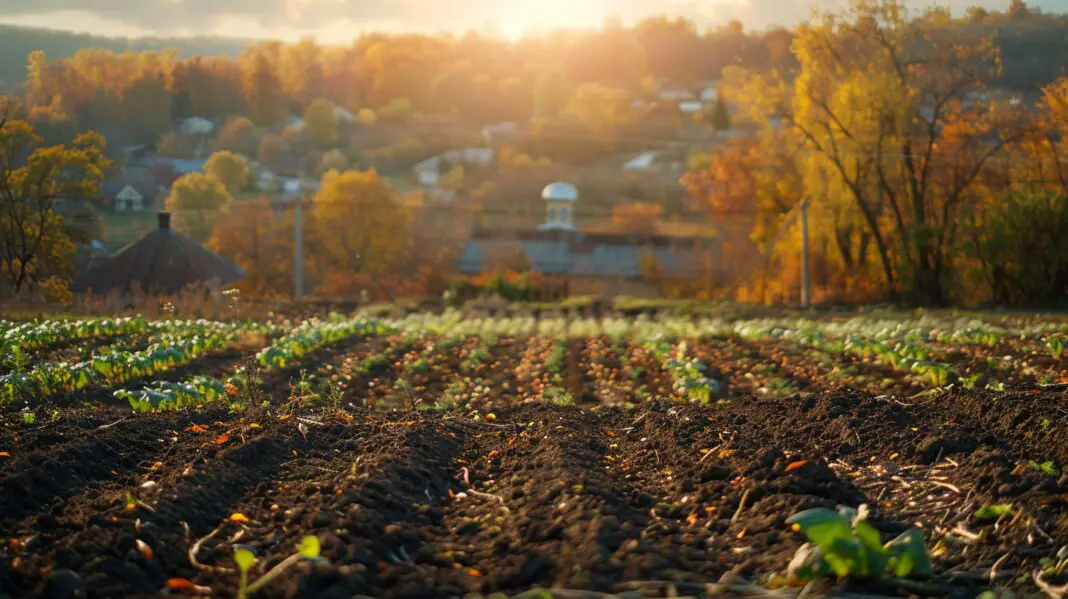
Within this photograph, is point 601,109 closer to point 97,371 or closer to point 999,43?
point 999,43

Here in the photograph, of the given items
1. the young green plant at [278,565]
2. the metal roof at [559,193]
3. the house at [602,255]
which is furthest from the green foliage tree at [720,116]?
the young green plant at [278,565]

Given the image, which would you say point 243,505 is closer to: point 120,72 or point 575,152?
point 120,72

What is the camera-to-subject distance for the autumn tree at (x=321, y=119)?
246 ft

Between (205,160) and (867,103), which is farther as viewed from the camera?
(205,160)

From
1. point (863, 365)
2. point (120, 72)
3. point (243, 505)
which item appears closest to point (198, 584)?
point (243, 505)

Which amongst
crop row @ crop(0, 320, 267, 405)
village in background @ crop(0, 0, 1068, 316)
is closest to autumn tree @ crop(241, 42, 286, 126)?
village in background @ crop(0, 0, 1068, 316)

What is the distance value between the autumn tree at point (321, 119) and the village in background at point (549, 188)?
17 cm

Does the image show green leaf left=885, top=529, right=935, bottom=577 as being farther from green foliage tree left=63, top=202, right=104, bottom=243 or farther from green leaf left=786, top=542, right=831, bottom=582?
green foliage tree left=63, top=202, right=104, bottom=243

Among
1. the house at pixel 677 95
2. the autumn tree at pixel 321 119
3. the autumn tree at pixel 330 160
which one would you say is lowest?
the autumn tree at pixel 330 160

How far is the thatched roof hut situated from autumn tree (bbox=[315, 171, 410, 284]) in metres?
21.6

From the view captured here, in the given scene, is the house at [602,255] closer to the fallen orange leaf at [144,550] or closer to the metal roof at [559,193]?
the metal roof at [559,193]

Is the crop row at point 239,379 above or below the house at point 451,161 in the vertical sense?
below

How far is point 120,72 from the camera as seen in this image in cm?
4197

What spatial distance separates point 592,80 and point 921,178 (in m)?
65.8
